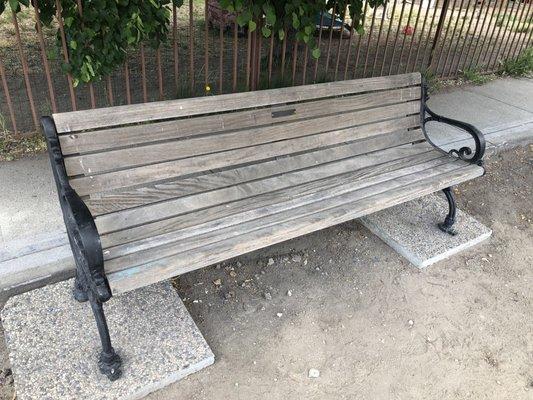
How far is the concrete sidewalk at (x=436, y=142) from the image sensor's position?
2.59 metres

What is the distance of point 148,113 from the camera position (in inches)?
87.4

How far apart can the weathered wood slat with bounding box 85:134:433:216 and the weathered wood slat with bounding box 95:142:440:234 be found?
4 cm

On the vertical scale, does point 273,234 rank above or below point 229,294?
above

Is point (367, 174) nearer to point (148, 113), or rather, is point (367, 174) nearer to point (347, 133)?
point (347, 133)

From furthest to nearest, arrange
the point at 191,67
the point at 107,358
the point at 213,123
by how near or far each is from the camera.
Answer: the point at 191,67 < the point at 213,123 < the point at 107,358

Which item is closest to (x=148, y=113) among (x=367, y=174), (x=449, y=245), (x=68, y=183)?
(x=68, y=183)

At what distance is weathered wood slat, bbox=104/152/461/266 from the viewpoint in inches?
81.6

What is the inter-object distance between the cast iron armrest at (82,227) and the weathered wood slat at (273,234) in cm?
5

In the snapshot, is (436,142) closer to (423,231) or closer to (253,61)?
(423,231)

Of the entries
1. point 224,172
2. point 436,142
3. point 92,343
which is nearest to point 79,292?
point 92,343

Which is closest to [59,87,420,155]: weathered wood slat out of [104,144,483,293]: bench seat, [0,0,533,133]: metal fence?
[104,144,483,293]: bench seat

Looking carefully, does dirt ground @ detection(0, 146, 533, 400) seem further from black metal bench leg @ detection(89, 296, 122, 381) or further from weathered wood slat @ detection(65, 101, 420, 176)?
weathered wood slat @ detection(65, 101, 420, 176)

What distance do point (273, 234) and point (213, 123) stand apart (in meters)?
0.69

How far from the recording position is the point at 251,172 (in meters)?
2.63
